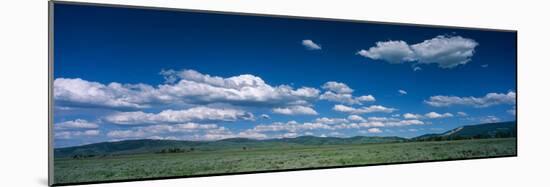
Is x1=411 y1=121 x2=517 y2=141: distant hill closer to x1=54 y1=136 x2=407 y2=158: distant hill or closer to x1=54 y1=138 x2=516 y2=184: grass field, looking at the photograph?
x1=54 y1=138 x2=516 y2=184: grass field

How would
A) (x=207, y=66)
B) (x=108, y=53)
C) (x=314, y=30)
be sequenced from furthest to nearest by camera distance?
1. (x=314, y=30)
2. (x=207, y=66)
3. (x=108, y=53)

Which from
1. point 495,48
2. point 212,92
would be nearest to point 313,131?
point 212,92

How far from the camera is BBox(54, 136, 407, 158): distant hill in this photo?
24.6 feet

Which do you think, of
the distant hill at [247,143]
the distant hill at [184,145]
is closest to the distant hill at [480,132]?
the distant hill at [247,143]

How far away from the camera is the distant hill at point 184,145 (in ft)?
24.6

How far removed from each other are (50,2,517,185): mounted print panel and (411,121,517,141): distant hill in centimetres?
2

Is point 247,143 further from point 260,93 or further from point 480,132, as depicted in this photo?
point 480,132

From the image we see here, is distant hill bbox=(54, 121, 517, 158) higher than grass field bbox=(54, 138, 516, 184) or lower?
higher

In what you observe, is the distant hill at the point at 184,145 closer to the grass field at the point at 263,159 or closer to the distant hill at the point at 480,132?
the grass field at the point at 263,159

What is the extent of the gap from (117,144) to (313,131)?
2.81 m

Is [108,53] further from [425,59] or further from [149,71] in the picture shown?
[425,59]

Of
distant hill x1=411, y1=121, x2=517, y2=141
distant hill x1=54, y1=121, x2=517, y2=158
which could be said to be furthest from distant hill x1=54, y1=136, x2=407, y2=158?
distant hill x1=411, y1=121, x2=517, y2=141

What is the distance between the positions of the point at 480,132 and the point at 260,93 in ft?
13.3

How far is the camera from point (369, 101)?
902 cm
